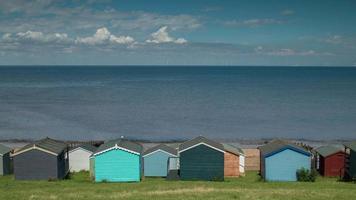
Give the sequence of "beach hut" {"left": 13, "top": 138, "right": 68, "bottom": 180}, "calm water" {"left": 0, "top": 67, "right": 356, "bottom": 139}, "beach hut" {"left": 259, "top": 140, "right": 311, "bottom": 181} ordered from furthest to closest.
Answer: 1. "calm water" {"left": 0, "top": 67, "right": 356, "bottom": 139}
2. "beach hut" {"left": 259, "top": 140, "right": 311, "bottom": 181}
3. "beach hut" {"left": 13, "top": 138, "right": 68, "bottom": 180}

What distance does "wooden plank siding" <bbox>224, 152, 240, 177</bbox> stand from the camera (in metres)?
36.9

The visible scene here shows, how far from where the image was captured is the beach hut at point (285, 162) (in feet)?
114

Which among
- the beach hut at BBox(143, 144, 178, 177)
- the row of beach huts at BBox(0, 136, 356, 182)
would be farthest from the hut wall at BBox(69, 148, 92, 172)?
the beach hut at BBox(143, 144, 178, 177)

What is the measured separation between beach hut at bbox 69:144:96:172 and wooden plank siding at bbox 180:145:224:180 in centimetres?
996

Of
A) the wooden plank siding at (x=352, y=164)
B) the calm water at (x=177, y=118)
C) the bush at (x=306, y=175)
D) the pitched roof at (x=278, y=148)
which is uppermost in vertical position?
the calm water at (x=177, y=118)

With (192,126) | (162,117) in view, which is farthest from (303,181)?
(162,117)

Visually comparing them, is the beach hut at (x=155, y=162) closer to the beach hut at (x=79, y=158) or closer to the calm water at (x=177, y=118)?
the beach hut at (x=79, y=158)

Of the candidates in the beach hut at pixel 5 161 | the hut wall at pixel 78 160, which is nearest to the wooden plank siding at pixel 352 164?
the hut wall at pixel 78 160

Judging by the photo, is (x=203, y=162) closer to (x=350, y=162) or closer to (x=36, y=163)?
(x=350, y=162)

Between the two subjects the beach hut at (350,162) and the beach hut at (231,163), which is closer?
the beach hut at (350,162)

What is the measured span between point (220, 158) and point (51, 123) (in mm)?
50924

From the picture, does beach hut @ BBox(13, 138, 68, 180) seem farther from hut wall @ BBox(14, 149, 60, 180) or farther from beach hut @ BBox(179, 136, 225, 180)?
beach hut @ BBox(179, 136, 225, 180)

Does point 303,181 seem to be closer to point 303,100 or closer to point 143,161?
point 143,161

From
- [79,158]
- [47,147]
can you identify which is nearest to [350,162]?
[79,158]
